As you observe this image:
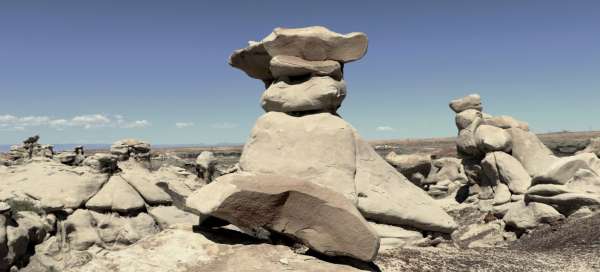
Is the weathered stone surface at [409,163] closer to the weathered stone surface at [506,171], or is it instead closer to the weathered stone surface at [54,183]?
the weathered stone surface at [506,171]

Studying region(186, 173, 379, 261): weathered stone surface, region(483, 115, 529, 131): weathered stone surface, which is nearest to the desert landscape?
region(186, 173, 379, 261): weathered stone surface

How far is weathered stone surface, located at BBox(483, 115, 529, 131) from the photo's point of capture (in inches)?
1046

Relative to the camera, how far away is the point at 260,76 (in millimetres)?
14438

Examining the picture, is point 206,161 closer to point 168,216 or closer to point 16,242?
point 168,216

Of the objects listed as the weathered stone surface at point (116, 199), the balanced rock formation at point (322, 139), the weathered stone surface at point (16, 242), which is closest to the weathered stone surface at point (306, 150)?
the balanced rock formation at point (322, 139)

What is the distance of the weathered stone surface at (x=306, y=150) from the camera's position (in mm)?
11234

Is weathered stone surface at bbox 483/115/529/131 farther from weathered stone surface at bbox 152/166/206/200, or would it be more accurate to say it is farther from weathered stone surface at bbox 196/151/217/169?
weathered stone surface at bbox 152/166/206/200

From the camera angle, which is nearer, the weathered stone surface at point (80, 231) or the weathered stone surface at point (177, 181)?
the weathered stone surface at point (80, 231)

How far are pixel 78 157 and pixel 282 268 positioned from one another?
2369cm

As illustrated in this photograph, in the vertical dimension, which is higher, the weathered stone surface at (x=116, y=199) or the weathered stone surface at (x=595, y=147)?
the weathered stone surface at (x=595, y=147)

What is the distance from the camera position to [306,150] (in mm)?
11453

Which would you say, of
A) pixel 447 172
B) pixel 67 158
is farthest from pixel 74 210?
pixel 447 172

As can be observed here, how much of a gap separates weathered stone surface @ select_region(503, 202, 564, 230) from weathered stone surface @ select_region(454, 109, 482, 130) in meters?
8.36

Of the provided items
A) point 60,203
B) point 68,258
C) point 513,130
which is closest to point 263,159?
point 68,258
